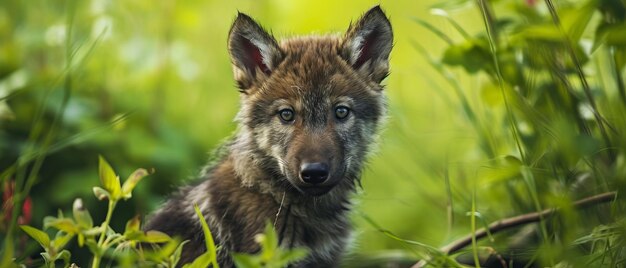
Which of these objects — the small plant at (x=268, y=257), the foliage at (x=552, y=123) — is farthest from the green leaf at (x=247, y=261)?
the foliage at (x=552, y=123)

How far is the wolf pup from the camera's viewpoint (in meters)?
3.92

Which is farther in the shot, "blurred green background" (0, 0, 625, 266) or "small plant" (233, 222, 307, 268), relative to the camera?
"blurred green background" (0, 0, 625, 266)

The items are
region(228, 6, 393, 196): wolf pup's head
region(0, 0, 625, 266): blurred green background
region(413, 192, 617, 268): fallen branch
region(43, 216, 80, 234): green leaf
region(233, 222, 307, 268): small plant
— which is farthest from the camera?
region(0, 0, 625, 266): blurred green background

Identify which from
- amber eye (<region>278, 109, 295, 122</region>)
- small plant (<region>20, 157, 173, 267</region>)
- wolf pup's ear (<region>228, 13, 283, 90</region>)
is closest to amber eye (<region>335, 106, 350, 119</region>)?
amber eye (<region>278, 109, 295, 122</region>)

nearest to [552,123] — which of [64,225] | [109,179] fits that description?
[109,179]

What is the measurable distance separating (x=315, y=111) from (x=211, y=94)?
3124mm

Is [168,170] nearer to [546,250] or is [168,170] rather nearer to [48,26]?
[48,26]

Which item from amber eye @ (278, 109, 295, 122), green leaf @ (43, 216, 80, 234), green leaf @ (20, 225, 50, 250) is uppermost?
amber eye @ (278, 109, 295, 122)

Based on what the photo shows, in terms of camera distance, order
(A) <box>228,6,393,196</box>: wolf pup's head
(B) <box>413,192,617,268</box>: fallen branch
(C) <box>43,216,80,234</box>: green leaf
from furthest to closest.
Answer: (A) <box>228,6,393,196</box>: wolf pup's head, (B) <box>413,192,617,268</box>: fallen branch, (C) <box>43,216,80,234</box>: green leaf

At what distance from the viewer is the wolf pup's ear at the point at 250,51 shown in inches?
159

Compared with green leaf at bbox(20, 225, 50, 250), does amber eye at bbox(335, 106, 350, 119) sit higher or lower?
higher

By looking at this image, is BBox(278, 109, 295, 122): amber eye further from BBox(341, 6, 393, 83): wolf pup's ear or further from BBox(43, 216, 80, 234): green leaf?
BBox(43, 216, 80, 234): green leaf

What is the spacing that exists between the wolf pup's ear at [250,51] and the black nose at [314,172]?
0.64 m

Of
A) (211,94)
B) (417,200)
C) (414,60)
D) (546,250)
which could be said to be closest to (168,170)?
(211,94)
